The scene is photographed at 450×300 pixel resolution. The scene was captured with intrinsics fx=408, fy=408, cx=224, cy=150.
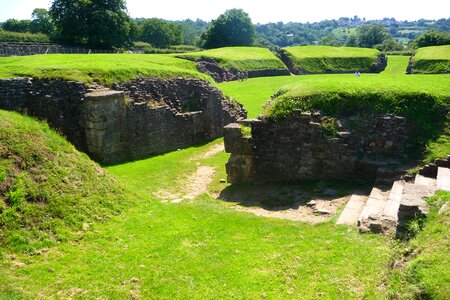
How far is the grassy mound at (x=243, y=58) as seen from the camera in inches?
1940

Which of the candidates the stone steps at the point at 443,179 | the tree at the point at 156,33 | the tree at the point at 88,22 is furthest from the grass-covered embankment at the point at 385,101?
the tree at the point at 156,33

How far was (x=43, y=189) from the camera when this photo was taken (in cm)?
944

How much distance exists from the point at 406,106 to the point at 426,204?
6727 millimetres

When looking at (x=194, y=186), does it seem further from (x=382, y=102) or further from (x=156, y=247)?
(x=382, y=102)

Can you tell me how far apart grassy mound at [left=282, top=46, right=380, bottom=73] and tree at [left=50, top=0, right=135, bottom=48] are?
24918 mm

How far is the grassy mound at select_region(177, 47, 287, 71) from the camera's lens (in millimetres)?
49281

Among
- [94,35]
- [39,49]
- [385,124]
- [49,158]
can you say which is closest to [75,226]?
[49,158]

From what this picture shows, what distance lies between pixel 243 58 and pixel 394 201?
46024 mm

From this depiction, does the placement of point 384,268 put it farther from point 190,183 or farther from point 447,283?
point 190,183

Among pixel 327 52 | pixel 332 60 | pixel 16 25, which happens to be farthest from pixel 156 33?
pixel 332 60

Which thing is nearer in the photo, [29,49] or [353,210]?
[353,210]

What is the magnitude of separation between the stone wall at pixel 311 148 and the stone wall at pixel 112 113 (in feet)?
17.6

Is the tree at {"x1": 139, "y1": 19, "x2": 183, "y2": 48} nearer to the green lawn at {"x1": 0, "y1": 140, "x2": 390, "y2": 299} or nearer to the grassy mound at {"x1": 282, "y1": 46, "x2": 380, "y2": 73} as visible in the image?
the grassy mound at {"x1": 282, "y1": 46, "x2": 380, "y2": 73}

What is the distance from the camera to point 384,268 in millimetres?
7707
